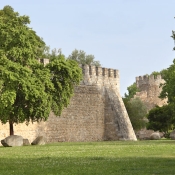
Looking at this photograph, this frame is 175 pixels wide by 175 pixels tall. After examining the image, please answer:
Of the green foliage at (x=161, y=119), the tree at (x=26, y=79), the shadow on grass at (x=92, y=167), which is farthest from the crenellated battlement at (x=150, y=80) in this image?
the shadow on grass at (x=92, y=167)

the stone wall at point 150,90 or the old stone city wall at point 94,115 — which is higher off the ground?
the stone wall at point 150,90

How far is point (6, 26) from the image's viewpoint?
32625 millimetres

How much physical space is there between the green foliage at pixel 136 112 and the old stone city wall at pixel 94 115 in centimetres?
1137

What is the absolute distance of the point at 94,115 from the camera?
46.4 meters

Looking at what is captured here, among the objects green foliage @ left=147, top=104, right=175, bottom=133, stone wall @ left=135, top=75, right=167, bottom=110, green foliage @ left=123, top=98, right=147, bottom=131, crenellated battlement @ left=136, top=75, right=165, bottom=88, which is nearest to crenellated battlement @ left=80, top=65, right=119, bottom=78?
green foliage @ left=147, top=104, right=175, bottom=133

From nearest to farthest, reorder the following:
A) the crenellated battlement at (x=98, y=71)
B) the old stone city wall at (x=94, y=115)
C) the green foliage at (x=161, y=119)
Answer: the old stone city wall at (x=94, y=115), the crenellated battlement at (x=98, y=71), the green foliage at (x=161, y=119)

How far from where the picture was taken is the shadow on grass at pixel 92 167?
14.1 meters

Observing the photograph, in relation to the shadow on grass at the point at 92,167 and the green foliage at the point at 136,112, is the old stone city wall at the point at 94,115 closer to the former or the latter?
the green foliage at the point at 136,112

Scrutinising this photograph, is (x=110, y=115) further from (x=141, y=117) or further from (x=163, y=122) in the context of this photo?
(x=141, y=117)

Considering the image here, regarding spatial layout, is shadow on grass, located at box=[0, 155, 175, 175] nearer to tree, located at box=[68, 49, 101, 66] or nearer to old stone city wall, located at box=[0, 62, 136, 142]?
old stone city wall, located at box=[0, 62, 136, 142]

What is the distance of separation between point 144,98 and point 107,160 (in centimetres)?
5521

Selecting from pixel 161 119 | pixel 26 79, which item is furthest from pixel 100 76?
pixel 26 79

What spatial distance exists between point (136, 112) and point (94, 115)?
16.4 meters

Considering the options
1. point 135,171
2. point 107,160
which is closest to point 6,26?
point 107,160
